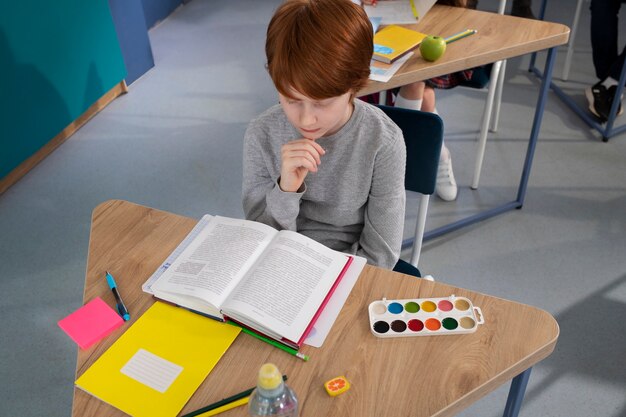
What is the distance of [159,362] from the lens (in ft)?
2.91

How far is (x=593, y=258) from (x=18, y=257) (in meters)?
2.32

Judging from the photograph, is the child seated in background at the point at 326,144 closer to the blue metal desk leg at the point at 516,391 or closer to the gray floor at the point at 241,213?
the blue metal desk leg at the point at 516,391

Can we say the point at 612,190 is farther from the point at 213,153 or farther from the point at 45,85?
the point at 45,85

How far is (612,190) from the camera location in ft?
7.98

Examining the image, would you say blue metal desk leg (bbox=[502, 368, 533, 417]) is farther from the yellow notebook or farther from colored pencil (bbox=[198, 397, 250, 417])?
the yellow notebook

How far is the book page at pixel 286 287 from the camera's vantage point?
2.95 feet

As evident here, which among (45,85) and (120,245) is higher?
(120,245)

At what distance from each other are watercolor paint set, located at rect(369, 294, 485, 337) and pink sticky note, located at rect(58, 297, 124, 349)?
1.52 feet

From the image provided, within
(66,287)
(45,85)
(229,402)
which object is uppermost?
(229,402)

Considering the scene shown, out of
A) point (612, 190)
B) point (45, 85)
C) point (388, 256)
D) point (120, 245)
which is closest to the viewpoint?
point (120, 245)

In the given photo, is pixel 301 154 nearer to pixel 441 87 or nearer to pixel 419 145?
pixel 419 145

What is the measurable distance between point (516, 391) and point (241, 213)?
1.57 metres

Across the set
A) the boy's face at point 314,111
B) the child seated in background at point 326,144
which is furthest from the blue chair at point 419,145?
the boy's face at point 314,111

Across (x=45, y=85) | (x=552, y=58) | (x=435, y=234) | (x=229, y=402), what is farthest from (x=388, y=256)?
(x=45, y=85)
